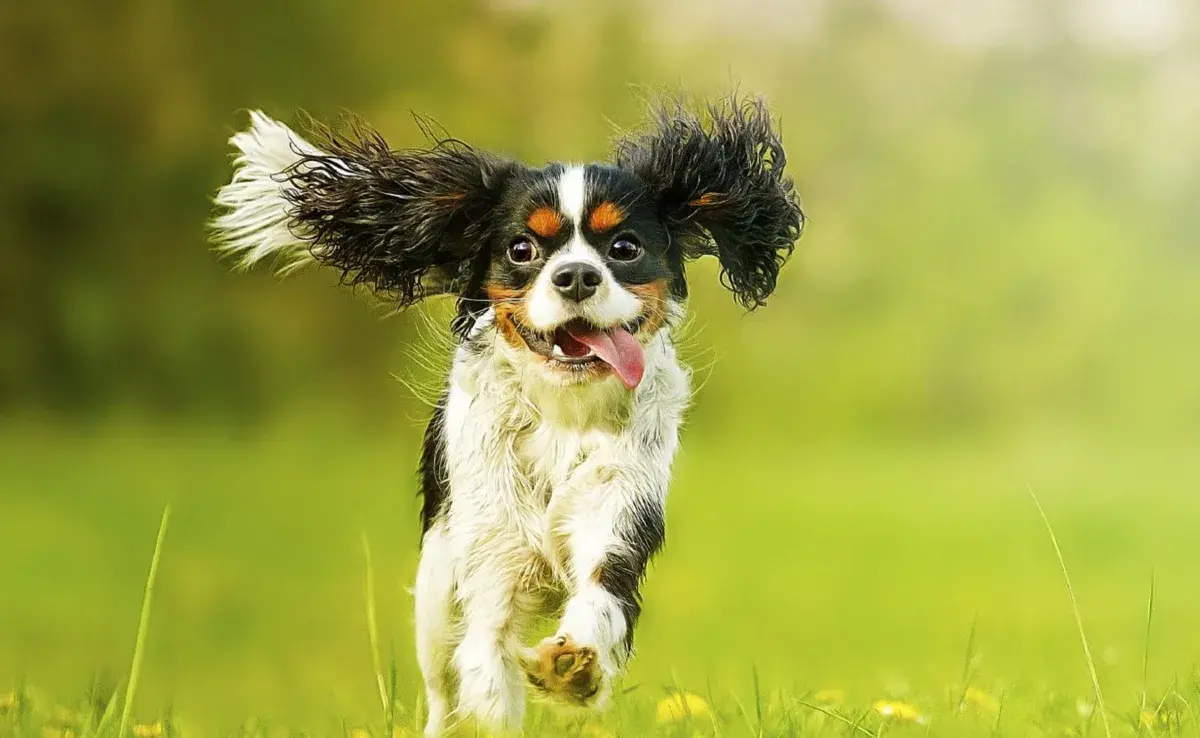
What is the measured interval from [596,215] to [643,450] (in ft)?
2.07

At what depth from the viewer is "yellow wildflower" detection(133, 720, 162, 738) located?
3746 millimetres

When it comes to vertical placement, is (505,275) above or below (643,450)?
above

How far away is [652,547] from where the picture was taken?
12.7 feet

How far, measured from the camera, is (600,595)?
3621 mm

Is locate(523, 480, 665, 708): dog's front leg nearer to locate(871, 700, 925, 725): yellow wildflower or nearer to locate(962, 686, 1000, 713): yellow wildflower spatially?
locate(871, 700, 925, 725): yellow wildflower

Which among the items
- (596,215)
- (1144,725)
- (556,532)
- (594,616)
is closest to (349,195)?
(596,215)

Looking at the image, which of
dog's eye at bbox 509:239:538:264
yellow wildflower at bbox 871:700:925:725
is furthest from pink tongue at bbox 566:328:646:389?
yellow wildflower at bbox 871:700:925:725

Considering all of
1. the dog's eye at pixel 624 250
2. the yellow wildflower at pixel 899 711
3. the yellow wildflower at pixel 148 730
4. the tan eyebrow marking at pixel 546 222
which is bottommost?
the yellow wildflower at pixel 148 730

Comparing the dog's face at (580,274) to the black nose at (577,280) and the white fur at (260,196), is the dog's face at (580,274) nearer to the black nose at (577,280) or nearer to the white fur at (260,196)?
the black nose at (577,280)

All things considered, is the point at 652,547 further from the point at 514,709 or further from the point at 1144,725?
the point at 1144,725

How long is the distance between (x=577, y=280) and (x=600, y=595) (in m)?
0.77

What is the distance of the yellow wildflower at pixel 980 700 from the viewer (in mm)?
4152

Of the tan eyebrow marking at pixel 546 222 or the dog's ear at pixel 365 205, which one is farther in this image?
the dog's ear at pixel 365 205

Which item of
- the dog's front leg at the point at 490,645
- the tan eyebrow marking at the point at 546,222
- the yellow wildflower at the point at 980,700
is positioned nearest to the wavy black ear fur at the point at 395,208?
the tan eyebrow marking at the point at 546,222
